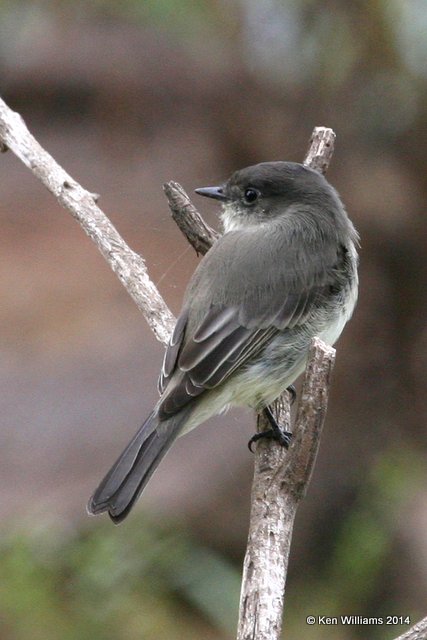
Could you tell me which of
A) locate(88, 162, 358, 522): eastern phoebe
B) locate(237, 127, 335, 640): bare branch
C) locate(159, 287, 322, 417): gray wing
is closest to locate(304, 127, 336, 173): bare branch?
locate(88, 162, 358, 522): eastern phoebe

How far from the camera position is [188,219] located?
4.20 meters

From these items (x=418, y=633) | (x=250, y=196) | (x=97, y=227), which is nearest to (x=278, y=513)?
(x=418, y=633)

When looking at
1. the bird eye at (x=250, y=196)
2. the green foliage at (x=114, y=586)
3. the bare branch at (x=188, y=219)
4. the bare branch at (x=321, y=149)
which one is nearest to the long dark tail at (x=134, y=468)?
the bare branch at (x=188, y=219)

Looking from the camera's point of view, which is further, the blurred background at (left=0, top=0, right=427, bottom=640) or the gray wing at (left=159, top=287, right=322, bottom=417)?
the blurred background at (left=0, top=0, right=427, bottom=640)

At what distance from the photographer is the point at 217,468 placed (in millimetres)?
6270

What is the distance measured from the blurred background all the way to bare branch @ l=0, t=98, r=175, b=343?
5.22ft

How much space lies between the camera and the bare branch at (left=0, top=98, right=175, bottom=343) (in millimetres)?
3877

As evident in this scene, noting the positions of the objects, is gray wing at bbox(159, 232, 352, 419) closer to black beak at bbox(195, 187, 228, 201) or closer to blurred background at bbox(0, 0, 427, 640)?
black beak at bbox(195, 187, 228, 201)

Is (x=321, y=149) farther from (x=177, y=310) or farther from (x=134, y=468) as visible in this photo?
(x=177, y=310)

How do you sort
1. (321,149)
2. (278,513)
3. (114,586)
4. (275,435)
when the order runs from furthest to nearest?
(114,586)
(321,149)
(275,435)
(278,513)

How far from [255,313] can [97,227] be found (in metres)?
0.65

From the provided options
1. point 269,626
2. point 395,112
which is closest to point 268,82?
point 395,112

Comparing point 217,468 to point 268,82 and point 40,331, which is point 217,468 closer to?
point 40,331

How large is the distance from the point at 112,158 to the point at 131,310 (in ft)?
6.29
